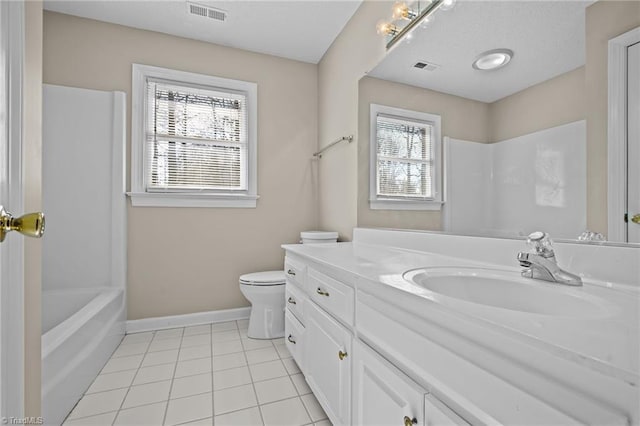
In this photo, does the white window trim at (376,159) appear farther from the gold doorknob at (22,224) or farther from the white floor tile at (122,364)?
the white floor tile at (122,364)

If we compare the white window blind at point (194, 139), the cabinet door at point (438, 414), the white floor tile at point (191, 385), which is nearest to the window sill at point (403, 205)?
the cabinet door at point (438, 414)

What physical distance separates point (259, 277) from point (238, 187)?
2.89 ft

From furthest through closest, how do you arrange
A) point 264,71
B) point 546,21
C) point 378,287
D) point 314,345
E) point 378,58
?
point 264,71 < point 378,58 < point 314,345 < point 546,21 < point 378,287

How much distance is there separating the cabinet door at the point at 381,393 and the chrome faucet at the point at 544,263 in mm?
463

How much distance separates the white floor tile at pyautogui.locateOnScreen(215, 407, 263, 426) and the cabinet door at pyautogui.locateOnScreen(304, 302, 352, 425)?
0.94ft

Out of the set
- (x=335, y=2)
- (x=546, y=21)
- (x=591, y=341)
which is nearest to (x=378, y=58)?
(x=335, y=2)

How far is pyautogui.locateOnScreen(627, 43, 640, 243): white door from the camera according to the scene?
767 mm

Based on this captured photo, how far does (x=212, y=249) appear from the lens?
8.75 ft

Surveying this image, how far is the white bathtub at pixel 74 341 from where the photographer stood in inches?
51.6

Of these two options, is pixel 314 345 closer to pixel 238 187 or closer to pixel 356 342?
pixel 356 342

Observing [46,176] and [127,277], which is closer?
[46,176]

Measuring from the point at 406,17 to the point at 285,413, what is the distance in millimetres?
2143

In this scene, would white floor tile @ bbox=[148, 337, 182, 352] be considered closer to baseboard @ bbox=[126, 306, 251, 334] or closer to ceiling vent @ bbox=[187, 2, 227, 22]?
baseboard @ bbox=[126, 306, 251, 334]

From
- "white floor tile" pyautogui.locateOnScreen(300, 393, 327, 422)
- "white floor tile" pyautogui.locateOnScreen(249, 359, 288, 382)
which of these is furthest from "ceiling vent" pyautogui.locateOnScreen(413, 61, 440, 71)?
"white floor tile" pyautogui.locateOnScreen(249, 359, 288, 382)
